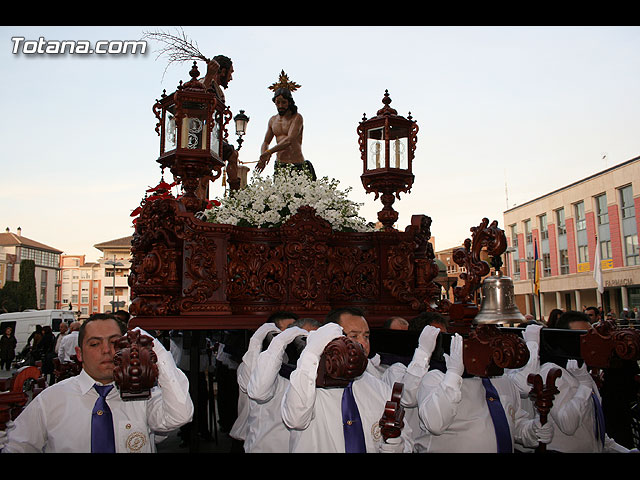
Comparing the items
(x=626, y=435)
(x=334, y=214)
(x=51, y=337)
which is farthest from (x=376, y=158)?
(x=51, y=337)

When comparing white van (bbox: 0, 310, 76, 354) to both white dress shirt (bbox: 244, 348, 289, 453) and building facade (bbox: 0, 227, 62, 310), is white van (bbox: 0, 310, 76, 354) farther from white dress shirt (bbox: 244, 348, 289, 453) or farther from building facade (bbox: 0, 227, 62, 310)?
building facade (bbox: 0, 227, 62, 310)

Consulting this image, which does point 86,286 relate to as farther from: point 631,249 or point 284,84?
point 284,84

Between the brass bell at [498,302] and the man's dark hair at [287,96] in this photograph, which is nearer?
the brass bell at [498,302]

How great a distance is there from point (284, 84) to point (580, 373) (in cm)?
523

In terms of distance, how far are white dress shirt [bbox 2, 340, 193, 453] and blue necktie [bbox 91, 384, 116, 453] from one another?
0.04m

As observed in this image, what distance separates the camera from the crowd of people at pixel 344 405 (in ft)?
10.0

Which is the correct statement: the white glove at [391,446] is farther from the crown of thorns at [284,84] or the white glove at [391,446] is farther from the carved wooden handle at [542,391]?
the crown of thorns at [284,84]

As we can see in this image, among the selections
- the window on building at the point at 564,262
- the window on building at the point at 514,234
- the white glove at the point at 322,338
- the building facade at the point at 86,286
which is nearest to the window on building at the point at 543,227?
the window on building at the point at 564,262

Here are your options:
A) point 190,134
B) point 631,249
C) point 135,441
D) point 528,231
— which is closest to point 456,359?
point 135,441

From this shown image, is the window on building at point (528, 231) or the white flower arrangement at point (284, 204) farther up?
the window on building at point (528, 231)

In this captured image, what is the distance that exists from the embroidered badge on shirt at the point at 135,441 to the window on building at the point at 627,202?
37595 millimetres

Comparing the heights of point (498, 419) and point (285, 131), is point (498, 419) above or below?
below

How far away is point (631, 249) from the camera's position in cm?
3578

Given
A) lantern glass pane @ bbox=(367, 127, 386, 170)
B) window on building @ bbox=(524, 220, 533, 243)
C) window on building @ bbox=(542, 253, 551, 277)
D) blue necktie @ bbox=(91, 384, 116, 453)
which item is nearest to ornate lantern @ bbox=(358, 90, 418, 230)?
lantern glass pane @ bbox=(367, 127, 386, 170)
